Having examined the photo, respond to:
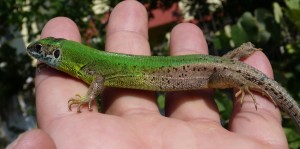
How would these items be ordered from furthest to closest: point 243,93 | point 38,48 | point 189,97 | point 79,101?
point 38,48, point 189,97, point 243,93, point 79,101

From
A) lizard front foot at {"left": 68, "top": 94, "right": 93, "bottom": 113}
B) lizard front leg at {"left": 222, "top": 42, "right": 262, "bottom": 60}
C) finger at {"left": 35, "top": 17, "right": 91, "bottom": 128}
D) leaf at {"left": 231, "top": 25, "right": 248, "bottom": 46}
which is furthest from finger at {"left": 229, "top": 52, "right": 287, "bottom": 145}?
finger at {"left": 35, "top": 17, "right": 91, "bottom": 128}

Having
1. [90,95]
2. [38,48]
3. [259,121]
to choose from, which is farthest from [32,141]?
[38,48]

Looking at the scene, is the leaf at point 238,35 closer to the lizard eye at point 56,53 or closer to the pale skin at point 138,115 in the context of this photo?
the pale skin at point 138,115


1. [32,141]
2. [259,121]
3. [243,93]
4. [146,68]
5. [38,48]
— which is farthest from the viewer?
[38,48]

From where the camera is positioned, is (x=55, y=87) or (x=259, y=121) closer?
(x=259, y=121)

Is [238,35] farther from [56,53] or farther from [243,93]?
[56,53]

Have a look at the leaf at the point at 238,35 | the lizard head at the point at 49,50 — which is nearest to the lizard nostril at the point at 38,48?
the lizard head at the point at 49,50

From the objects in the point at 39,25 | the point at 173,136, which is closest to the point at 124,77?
the point at 173,136
